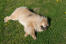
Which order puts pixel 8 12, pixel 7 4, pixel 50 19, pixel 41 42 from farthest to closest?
pixel 7 4, pixel 8 12, pixel 50 19, pixel 41 42

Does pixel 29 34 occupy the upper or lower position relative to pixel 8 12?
lower

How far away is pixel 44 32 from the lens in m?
7.25

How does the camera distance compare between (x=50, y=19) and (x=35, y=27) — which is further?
(x=50, y=19)

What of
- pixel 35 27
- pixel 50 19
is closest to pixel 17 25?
pixel 35 27

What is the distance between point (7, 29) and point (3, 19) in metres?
0.71

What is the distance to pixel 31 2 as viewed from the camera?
9102mm

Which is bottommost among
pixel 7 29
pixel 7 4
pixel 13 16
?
pixel 7 29

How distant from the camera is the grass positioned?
7.03 meters

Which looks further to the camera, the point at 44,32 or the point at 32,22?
the point at 44,32

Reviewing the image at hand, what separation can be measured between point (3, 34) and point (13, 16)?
3.50 ft

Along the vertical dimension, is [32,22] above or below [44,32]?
above

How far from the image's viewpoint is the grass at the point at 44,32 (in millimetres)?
7027

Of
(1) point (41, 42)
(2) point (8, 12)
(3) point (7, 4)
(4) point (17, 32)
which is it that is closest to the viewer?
(1) point (41, 42)

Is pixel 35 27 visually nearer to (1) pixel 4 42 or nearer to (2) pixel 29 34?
(2) pixel 29 34
